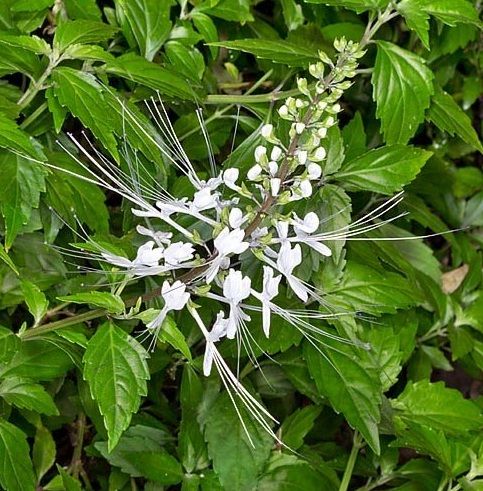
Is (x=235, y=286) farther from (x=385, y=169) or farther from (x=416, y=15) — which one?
(x=416, y=15)

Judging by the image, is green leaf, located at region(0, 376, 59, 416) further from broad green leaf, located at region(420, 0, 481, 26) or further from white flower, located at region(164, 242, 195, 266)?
broad green leaf, located at region(420, 0, 481, 26)

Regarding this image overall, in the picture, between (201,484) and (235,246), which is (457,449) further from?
Answer: (235,246)

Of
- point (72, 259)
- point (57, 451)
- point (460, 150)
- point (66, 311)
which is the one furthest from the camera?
point (460, 150)

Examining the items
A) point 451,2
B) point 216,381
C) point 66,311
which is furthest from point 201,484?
point 451,2

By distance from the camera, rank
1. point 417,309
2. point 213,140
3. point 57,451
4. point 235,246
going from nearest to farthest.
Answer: point 235,246, point 213,140, point 57,451, point 417,309

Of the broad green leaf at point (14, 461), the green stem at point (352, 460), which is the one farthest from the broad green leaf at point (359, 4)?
the broad green leaf at point (14, 461)
